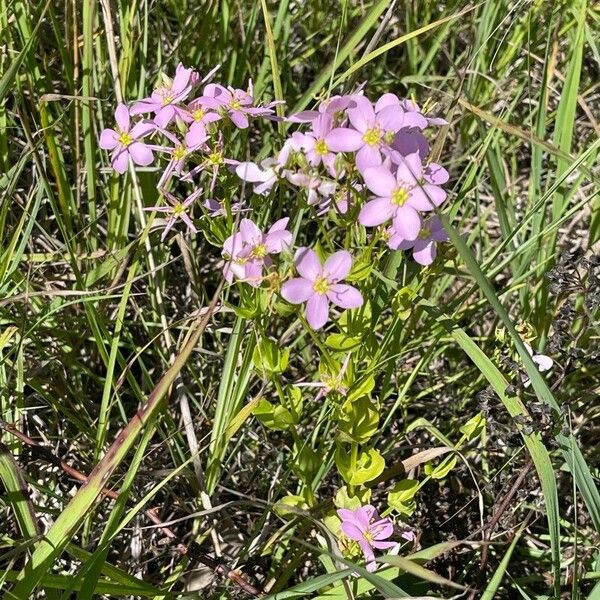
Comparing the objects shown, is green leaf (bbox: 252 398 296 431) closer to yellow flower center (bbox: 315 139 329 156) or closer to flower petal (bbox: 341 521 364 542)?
flower petal (bbox: 341 521 364 542)

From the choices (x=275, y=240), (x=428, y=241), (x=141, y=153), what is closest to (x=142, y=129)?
(x=141, y=153)

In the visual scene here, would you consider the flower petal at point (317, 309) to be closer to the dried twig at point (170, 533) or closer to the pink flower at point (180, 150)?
the pink flower at point (180, 150)

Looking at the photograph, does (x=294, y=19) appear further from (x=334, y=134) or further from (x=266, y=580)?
(x=266, y=580)

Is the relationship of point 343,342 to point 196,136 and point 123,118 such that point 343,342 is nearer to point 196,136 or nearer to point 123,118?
point 196,136

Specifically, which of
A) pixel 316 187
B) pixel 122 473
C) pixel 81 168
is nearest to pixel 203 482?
pixel 122 473

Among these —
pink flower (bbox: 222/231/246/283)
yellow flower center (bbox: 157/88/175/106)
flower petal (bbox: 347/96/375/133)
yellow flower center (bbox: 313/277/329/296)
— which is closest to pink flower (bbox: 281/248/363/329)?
yellow flower center (bbox: 313/277/329/296)
